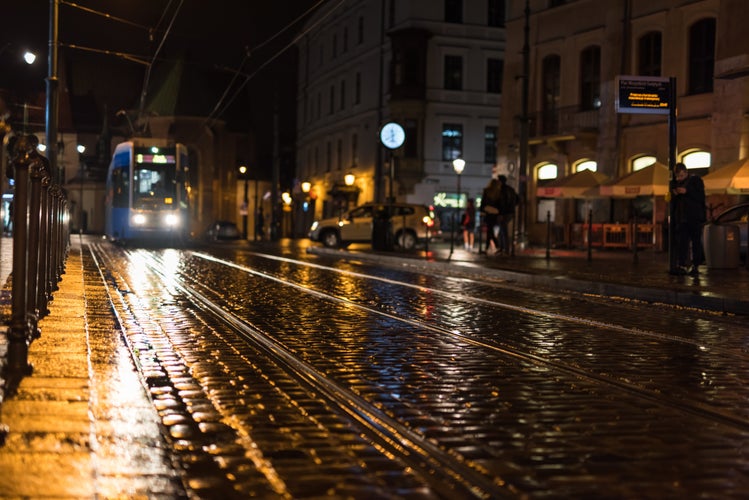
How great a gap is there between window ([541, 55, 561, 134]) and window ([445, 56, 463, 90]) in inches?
678

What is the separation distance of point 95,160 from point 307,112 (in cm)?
3313

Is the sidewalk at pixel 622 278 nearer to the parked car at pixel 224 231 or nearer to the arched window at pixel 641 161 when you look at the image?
the arched window at pixel 641 161

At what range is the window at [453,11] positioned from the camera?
56.9 metres

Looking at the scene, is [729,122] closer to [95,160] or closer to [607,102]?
[607,102]

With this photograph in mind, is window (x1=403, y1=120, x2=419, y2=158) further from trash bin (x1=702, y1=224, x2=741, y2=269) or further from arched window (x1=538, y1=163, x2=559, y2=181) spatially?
trash bin (x1=702, y1=224, x2=741, y2=269)

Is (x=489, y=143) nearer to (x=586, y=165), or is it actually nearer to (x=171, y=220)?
(x=586, y=165)

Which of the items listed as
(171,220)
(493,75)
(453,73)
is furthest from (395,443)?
(493,75)

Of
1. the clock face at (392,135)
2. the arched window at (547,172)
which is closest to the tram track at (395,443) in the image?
the clock face at (392,135)

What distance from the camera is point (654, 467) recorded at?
491 cm

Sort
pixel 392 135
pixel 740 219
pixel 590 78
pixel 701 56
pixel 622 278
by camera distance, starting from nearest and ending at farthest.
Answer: pixel 622 278 → pixel 740 219 → pixel 392 135 → pixel 701 56 → pixel 590 78

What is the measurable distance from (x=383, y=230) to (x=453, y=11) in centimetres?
2727

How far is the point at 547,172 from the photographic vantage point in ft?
135

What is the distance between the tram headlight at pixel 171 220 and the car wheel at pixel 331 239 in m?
5.60

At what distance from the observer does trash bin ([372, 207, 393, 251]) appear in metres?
32.6
